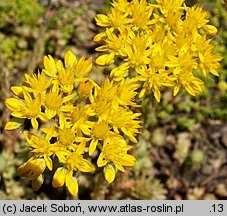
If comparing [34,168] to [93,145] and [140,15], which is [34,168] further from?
[140,15]

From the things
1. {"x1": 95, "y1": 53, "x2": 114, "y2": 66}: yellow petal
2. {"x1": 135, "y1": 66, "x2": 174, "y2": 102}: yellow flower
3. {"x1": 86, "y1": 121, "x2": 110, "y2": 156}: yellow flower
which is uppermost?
{"x1": 95, "y1": 53, "x2": 114, "y2": 66}: yellow petal

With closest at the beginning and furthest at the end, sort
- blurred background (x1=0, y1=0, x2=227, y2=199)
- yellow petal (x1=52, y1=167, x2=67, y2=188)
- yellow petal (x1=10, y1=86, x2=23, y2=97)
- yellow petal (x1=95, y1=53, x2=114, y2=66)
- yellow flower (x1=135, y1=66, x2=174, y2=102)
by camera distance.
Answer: yellow petal (x1=52, y1=167, x2=67, y2=188), yellow petal (x1=10, y1=86, x2=23, y2=97), yellow flower (x1=135, y1=66, x2=174, y2=102), yellow petal (x1=95, y1=53, x2=114, y2=66), blurred background (x1=0, y1=0, x2=227, y2=199)

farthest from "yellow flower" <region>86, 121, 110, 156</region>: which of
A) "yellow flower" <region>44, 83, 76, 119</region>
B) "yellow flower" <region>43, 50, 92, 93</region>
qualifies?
"yellow flower" <region>43, 50, 92, 93</region>

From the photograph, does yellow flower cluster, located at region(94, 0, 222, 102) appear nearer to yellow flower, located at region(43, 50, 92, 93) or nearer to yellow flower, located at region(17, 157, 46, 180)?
yellow flower, located at region(43, 50, 92, 93)

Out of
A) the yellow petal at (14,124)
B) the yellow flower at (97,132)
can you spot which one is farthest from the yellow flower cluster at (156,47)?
the yellow petal at (14,124)

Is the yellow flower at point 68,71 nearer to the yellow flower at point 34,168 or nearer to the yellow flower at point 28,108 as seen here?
the yellow flower at point 28,108

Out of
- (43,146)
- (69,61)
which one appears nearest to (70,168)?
(43,146)
